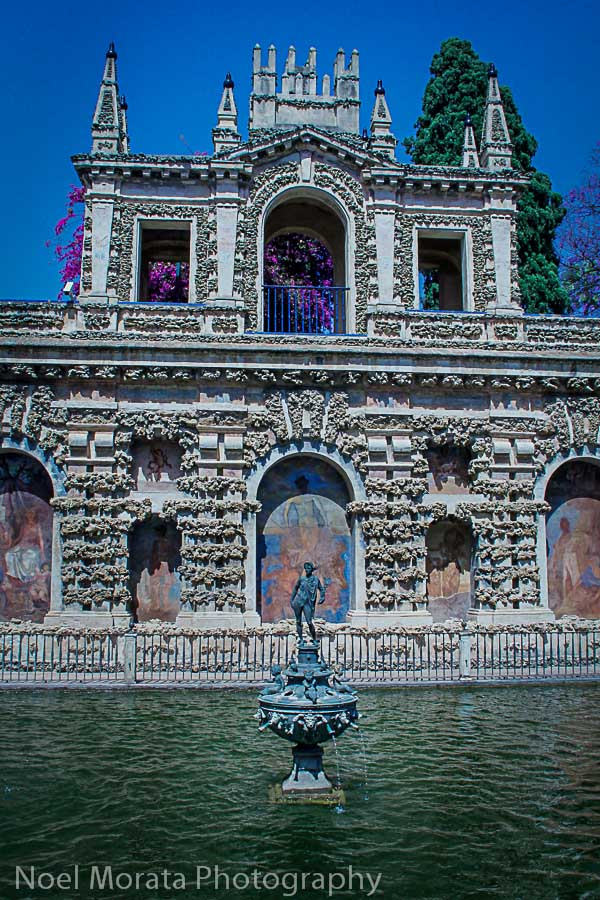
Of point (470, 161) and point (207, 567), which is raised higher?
point (470, 161)

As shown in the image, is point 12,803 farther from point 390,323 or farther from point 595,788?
point 390,323

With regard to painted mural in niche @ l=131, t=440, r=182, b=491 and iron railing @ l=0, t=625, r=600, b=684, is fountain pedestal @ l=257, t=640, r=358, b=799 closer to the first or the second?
iron railing @ l=0, t=625, r=600, b=684

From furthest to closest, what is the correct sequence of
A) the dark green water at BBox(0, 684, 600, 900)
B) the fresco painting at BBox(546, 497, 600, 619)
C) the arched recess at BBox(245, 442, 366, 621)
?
the fresco painting at BBox(546, 497, 600, 619)
the arched recess at BBox(245, 442, 366, 621)
the dark green water at BBox(0, 684, 600, 900)

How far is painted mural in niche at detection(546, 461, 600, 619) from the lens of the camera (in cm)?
2102

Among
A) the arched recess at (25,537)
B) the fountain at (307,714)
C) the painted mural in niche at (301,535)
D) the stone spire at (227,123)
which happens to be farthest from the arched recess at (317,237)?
the fountain at (307,714)

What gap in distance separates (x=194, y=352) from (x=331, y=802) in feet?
42.3

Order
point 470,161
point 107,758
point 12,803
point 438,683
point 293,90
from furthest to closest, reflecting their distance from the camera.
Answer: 1. point 470,161
2. point 293,90
3. point 438,683
4. point 107,758
5. point 12,803

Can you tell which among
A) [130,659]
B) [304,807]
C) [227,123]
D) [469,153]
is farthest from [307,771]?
[469,153]

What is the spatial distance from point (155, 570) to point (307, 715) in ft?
38.2

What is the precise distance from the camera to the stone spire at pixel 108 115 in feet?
69.6

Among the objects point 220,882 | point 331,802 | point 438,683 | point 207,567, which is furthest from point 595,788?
point 207,567

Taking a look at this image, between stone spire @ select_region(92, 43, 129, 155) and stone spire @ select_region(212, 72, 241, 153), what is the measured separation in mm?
2703

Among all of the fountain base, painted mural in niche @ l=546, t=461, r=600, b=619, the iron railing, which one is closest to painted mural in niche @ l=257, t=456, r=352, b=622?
the iron railing

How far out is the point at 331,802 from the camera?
902cm
